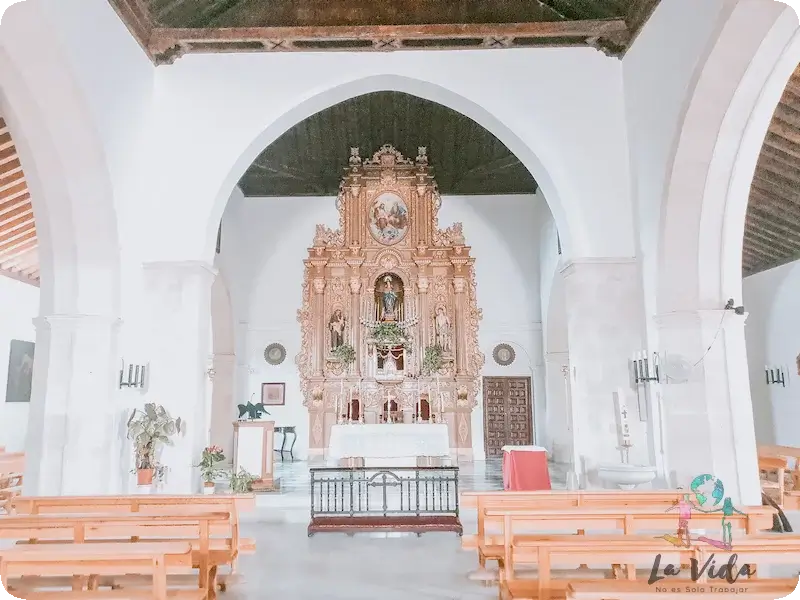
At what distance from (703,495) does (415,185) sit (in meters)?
12.1

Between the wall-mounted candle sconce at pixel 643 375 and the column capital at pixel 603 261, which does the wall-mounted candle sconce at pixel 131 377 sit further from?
the wall-mounted candle sconce at pixel 643 375

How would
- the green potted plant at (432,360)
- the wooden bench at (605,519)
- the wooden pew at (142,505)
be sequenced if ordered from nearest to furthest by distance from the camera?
the wooden bench at (605,519) < the wooden pew at (142,505) < the green potted plant at (432,360)

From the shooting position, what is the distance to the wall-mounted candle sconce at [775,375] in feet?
40.8

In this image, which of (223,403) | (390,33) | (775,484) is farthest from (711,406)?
(223,403)

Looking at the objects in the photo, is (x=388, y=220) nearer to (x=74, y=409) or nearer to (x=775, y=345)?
(x=775, y=345)

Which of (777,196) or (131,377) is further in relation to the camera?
(777,196)

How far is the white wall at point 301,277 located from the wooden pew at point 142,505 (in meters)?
9.36

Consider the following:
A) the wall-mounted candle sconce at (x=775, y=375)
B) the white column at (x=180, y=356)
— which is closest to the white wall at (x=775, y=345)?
the wall-mounted candle sconce at (x=775, y=375)

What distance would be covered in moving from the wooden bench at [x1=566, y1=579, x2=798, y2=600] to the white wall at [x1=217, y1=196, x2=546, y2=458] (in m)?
11.6

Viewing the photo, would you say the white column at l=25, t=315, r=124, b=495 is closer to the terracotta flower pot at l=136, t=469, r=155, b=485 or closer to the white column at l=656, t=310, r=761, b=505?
the terracotta flower pot at l=136, t=469, r=155, b=485

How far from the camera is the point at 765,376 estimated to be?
510 inches

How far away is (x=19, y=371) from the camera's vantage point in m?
13.4

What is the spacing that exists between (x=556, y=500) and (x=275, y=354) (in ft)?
35.0

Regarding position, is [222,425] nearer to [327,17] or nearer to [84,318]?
[84,318]
